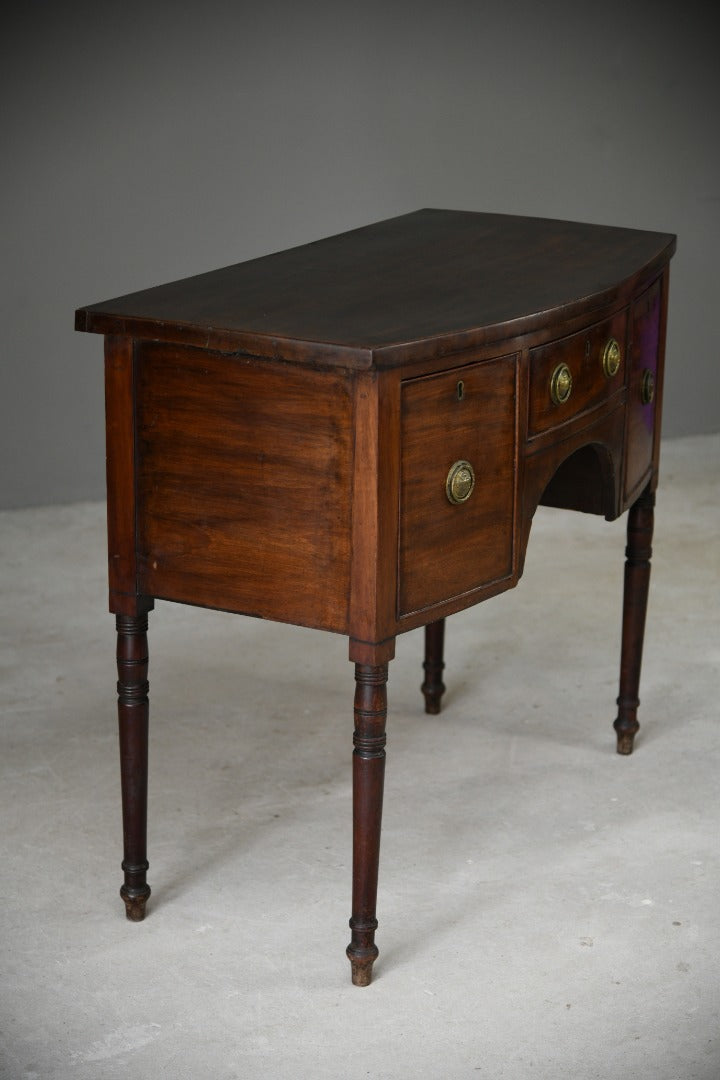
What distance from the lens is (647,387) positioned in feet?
10.9

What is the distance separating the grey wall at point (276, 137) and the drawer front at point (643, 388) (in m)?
2.25

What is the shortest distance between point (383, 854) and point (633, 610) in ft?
2.53

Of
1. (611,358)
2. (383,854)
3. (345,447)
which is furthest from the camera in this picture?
(383,854)

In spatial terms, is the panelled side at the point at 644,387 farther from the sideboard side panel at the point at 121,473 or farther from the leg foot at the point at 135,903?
the leg foot at the point at 135,903

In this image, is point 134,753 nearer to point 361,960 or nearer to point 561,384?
point 361,960

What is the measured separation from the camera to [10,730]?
3.63m

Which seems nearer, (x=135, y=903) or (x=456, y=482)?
(x=456, y=482)

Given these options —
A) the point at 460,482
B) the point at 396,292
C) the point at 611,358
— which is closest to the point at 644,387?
the point at 611,358

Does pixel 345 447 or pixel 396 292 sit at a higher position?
pixel 396 292

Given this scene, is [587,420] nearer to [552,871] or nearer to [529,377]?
[529,377]

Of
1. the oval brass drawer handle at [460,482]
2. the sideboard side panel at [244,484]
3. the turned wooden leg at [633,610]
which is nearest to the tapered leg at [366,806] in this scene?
the sideboard side panel at [244,484]

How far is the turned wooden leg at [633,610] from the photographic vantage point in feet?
11.4

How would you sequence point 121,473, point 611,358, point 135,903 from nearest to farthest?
point 121,473
point 135,903
point 611,358

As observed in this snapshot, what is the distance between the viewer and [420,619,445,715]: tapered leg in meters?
3.73
